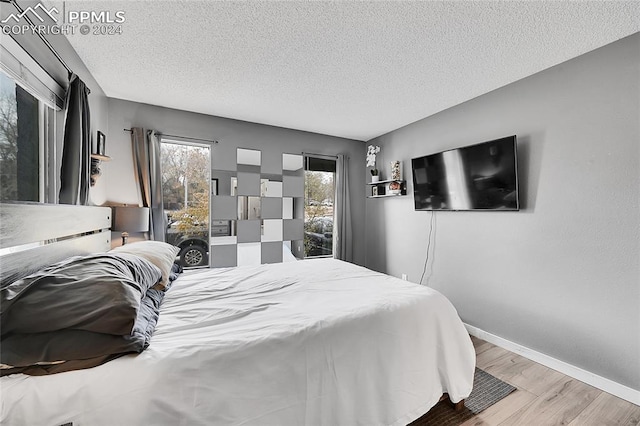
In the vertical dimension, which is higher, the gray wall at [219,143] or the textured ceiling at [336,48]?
the textured ceiling at [336,48]

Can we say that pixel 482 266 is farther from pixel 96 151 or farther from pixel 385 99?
pixel 96 151

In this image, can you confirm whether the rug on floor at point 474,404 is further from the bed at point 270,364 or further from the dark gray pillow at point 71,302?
the dark gray pillow at point 71,302

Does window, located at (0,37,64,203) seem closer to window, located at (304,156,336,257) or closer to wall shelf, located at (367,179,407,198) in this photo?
window, located at (304,156,336,257)

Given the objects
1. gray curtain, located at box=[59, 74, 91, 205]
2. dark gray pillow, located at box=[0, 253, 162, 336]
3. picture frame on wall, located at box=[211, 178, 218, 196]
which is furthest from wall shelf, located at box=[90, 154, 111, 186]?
dark gray pillow, located at box=[0, 253, 162, 336]

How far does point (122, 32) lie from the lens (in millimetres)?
1961

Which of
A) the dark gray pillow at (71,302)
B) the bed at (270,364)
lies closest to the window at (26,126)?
the bed at (270,364)

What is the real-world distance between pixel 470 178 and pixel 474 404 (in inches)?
83.7

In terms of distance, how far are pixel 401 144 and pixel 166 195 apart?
338cm

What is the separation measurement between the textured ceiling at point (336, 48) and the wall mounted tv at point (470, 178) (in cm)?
66

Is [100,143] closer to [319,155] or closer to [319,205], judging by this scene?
[319,155]

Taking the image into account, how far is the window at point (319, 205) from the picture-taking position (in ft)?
14.7

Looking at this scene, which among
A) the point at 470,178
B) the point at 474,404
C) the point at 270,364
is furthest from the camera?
the point at 470,178

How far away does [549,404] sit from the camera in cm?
192

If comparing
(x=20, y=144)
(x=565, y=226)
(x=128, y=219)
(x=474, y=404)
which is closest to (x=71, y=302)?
(x=20, y=144)
